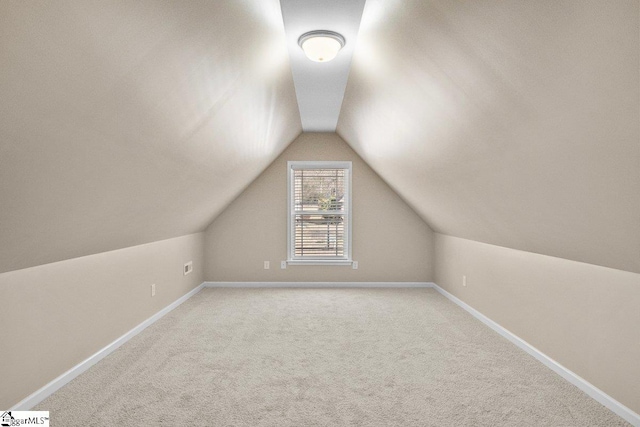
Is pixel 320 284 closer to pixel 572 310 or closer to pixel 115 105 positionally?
pixel 572 310

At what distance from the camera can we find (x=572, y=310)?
2232 millimetres

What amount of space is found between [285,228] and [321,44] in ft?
10.2

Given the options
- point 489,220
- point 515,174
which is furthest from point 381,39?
point 489,220

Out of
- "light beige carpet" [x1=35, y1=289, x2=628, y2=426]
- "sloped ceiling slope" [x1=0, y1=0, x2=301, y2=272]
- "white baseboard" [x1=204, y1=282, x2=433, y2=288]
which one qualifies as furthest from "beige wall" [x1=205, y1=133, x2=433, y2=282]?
"sloped ceiling slope" [x1=0, y1=0, x2=301, y2=272]

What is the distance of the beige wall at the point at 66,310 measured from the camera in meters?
1.80

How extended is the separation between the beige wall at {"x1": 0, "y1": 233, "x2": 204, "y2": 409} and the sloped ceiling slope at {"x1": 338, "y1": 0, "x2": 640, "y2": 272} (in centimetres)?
238

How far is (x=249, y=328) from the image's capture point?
3.18 m

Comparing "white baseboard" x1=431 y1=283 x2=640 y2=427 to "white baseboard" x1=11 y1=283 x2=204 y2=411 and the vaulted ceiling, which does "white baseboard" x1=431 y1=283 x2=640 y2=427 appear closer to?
the vaulted ceiling

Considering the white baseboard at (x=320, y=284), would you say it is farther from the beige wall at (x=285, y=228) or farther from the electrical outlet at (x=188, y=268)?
the electrical outlet at (x=188, y=268)

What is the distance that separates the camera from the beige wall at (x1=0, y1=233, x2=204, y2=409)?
1.80 m

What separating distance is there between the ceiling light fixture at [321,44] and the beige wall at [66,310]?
6.78 feet

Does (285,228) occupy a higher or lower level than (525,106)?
lower

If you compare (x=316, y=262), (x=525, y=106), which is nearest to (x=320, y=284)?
(x=316, y=262)

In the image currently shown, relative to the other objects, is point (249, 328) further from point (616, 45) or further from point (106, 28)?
point (616, 45)
